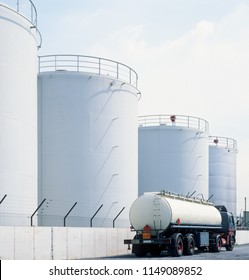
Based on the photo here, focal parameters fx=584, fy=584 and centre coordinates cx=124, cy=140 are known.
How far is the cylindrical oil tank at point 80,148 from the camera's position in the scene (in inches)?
1067

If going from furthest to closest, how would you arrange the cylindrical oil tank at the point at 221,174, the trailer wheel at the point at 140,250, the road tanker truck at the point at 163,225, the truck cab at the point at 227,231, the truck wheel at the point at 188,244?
the cylindrical oil tank at the point at 221,174 < the truck cab at the point at 227,231 < the truck wheel at the point at 188,244 < the trailer wheel at the point at 140,250 < the road tanker truck at the point at 163,225

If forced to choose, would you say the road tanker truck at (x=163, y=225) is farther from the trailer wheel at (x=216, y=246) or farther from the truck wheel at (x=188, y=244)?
the trailer wheel at (x=216, y=246)

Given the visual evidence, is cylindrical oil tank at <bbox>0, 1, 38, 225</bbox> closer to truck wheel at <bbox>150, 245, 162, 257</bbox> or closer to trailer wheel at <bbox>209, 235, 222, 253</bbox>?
truck wheel at <bbox>150, 245, 162, 257</bbox>

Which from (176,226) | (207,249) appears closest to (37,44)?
(176,226)

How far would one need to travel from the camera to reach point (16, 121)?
71.9ft

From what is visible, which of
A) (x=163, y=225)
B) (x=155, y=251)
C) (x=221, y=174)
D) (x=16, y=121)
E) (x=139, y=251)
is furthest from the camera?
(x=221, y=174)

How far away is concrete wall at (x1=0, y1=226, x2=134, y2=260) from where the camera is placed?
2044 cm

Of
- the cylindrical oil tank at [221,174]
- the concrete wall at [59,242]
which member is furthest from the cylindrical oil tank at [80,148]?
the cylindrical oil tank at [221,174]

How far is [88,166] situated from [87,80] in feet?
13.7

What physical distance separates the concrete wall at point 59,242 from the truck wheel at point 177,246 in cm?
343

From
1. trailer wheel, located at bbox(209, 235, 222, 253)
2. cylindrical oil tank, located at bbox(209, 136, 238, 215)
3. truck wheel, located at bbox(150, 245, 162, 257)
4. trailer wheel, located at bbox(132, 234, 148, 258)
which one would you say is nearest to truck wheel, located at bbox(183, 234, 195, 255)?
truck wheel, located at bbox(150, 245, 162, 257)

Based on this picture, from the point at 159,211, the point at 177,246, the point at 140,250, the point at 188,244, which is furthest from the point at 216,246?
the point at 159,211

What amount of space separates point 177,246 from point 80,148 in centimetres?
652

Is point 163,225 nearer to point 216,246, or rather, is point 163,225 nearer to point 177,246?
point 177,246
